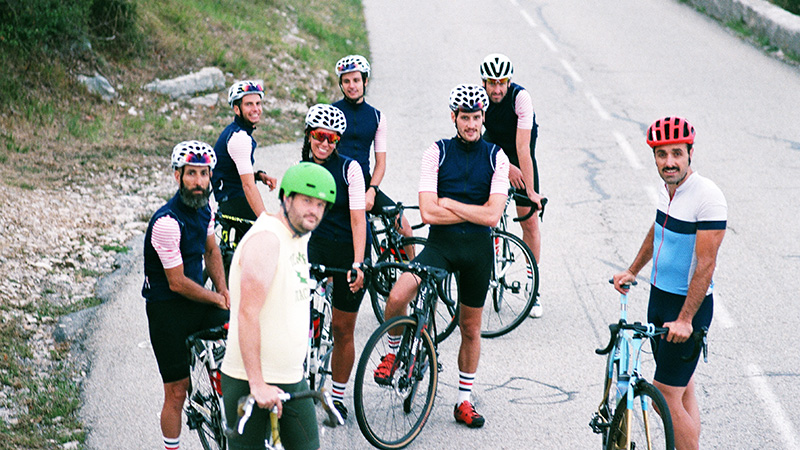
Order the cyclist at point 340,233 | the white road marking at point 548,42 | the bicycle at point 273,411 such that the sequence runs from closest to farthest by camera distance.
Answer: the bicycle at point 273,411 < the cyclist at point 340,233 < the white road marking at point 548,42

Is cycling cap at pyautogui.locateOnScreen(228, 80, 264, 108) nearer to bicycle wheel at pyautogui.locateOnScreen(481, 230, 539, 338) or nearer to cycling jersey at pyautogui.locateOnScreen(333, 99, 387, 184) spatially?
cycling jersey at pyautogui.locateOnScreen(333, 99, 387, 184)

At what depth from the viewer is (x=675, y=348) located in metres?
4.70

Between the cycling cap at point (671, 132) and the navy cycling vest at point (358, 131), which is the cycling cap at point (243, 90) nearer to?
the navy cycling vest at point (358, 131)

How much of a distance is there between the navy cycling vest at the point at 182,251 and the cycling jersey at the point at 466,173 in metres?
1.76

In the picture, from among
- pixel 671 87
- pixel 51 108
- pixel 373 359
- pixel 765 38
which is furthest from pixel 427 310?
pixel 765 38

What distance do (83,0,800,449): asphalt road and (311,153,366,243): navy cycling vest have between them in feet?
4.82

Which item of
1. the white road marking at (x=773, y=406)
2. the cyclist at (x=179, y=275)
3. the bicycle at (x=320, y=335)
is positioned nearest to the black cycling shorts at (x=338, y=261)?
the bicycle at (x=320, y=335)

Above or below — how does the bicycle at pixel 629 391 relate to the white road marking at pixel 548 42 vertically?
below

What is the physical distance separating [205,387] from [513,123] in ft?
12.6

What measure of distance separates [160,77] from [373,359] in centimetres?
933

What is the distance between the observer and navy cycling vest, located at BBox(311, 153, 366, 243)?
5.75 m

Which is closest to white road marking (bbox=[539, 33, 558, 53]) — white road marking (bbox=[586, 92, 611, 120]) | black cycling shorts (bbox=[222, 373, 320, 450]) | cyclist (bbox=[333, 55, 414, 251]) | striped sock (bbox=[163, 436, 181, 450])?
white road marking (bbox=[586, 92, 611, 120])

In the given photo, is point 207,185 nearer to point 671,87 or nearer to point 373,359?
point 373,359

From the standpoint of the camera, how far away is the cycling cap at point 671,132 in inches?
176
